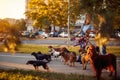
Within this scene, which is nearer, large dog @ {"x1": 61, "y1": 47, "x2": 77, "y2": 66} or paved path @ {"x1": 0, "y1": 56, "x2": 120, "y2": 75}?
paved path @ {"x1": 0, "y1": 56, "x2": 120, "y2": 75}

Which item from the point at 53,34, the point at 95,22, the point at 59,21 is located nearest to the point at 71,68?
the point at 95,22

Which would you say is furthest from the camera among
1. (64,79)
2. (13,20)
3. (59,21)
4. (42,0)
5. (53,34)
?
(53,34)

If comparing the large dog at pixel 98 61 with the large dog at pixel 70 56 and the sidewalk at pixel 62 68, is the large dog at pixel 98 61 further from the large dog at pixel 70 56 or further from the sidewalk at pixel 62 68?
the large dog at pixel 70 56

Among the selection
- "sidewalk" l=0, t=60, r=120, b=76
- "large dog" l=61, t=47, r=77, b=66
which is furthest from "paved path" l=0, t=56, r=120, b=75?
"large dog" l=61, t=47, r=77, b=66

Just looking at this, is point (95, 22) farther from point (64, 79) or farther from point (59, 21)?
point (59, 21)

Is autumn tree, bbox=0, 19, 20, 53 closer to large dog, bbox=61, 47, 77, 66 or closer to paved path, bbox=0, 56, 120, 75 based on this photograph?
paved path, bbox=0, 56, 120, 75

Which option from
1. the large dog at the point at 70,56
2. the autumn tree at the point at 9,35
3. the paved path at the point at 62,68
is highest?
the autumn tree at the point at 9,35

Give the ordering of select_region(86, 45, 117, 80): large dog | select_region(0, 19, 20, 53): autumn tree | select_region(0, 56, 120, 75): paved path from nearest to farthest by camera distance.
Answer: select_region(0, 19, 20, 53): autumn tree → select_region(86, 45, 117, 80): large dog → select_region(0, 56, 120, 75): paved path

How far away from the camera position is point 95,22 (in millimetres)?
8609

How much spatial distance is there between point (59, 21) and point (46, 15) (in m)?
2.24

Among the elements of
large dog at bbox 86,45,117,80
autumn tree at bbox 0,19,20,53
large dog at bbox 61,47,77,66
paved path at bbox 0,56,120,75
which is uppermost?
autumn tree at bbox 0,19,20,53

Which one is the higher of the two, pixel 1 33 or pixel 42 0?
pixel 42 0

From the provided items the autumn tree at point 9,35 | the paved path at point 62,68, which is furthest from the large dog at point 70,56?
the autumn tree at point 9,35

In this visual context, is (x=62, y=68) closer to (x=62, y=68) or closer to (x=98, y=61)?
(x=62, y=68)
